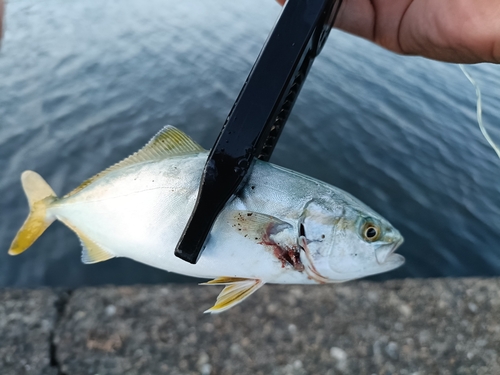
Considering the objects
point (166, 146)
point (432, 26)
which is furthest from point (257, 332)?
point (432, 26)

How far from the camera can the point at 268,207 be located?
4.66 ft

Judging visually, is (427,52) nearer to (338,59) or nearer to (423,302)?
(423,302)

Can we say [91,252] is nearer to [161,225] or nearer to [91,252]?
[91,252]

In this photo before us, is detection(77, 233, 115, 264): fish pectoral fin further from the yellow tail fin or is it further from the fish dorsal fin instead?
the fish dorsal fin

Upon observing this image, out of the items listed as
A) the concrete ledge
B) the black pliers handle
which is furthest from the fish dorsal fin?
the concrete ledge

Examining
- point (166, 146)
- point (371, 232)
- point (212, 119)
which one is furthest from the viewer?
point (212, 119)

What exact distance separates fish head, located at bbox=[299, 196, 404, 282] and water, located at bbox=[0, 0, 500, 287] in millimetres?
2698

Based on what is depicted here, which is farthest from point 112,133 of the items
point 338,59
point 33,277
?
point 338,59

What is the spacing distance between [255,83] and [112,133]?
4908mm

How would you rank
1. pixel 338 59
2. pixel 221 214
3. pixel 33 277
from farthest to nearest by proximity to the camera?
pixel 338 59, pixel 33 277, pixel 221 214

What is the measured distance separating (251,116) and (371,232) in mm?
693

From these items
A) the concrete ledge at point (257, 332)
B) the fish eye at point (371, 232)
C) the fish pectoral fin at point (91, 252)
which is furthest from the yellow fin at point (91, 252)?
the concrete ledge at point (257, 332)

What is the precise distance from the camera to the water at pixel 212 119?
445 centimetres

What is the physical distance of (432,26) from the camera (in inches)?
85.4
